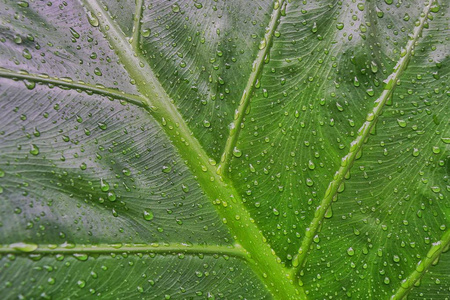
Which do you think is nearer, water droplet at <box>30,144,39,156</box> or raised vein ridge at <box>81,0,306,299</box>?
water droplet at <box>30,144,39,156</box>

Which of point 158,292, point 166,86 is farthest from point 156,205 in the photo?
point 166,86

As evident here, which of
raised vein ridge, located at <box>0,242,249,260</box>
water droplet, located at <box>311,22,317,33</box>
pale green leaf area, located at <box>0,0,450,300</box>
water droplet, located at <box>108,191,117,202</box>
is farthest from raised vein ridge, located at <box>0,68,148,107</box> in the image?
water droplet, located at <box>311,22,317,33</box>

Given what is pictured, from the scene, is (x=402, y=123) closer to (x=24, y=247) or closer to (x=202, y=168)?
(x=202, y=168)

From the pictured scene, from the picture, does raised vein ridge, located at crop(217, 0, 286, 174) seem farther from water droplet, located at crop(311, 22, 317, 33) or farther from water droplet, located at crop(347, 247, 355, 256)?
water droplet, located at crop(347, 247, 355, 256)

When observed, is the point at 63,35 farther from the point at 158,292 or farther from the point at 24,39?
the point at 158,292

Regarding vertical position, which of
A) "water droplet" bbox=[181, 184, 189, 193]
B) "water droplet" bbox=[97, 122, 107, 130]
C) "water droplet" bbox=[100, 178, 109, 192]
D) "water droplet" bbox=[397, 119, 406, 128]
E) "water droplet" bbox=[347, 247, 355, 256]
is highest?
"water droplet" bbox=[97, 122, 107, 130]

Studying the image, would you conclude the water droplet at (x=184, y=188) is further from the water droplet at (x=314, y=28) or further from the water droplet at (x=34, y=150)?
the water droplet at (x=314, y=28)

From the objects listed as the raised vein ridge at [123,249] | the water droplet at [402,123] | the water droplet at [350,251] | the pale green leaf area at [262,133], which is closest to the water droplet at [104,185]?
the pale green leaf area at [262,133]

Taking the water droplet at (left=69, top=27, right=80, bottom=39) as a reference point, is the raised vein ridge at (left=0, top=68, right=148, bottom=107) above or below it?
below
